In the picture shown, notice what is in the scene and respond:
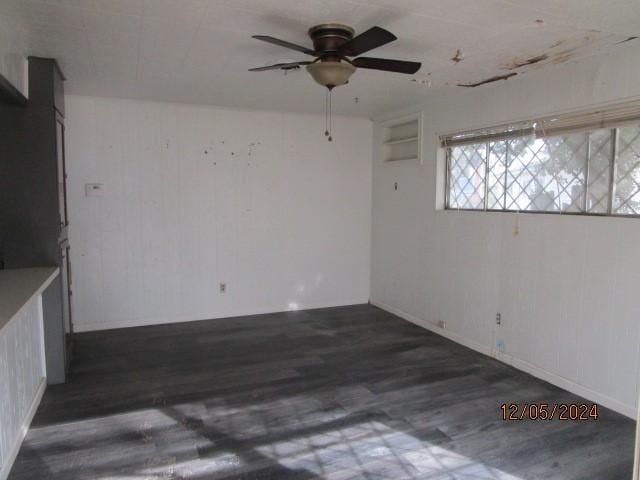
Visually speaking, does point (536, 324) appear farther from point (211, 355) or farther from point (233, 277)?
point (233, 277)

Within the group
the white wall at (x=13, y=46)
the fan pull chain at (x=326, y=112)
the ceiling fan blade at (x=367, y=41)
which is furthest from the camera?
the fan pull chain at (x=326, y=112)

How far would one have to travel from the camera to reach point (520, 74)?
329cm

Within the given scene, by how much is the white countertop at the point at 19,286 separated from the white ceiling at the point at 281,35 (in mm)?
1444

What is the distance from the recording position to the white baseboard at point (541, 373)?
9.07ft

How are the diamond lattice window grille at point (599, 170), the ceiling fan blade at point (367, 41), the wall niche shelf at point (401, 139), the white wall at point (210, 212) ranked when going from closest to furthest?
the ceiling fan blade at point (367, 41), the diamond lattice window grille at point (599, 170), the white wall at point (210, 212), the wall niche shelf at point (401, 139)

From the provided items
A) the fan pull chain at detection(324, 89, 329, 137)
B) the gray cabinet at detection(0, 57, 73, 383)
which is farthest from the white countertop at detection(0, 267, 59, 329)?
the fan pull chain at detection(324, 89, 329, 137)

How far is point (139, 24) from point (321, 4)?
1.05 meters

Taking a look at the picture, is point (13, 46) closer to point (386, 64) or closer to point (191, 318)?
point (386, 64)

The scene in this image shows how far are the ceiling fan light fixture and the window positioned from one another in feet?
5.67

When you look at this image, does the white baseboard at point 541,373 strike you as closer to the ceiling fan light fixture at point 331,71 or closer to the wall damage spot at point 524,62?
the wall damage spot at point 524,62

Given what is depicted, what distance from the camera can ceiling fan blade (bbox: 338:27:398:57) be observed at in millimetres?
2023

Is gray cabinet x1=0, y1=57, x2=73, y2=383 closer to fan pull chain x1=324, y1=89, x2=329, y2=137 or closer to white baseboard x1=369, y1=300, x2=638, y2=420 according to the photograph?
fan pull chain x1=324, y1=89, x2=329, y2=137

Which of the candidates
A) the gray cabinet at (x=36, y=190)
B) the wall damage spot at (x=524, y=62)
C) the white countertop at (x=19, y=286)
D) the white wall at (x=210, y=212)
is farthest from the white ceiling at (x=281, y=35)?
the white countertop at (x=19, y=286)

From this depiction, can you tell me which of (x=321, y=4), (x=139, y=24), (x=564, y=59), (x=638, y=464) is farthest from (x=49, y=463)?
(x=564, y=59)
